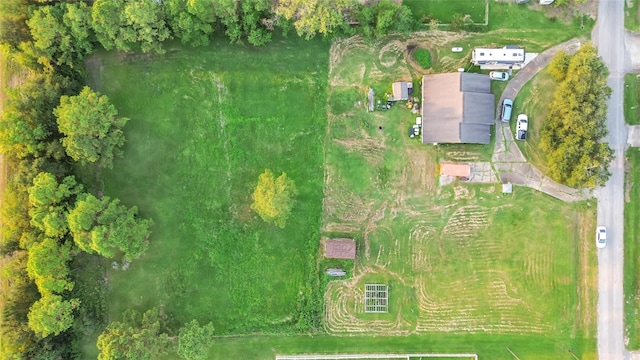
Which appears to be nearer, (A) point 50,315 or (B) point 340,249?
(A) point 50,315

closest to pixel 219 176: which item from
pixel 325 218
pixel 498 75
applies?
pixel 325 218

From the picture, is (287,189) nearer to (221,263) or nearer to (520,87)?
(221,263)

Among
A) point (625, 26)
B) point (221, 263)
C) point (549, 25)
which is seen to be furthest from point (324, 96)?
point (625, 26)

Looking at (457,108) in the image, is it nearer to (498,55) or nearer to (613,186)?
(498,55)

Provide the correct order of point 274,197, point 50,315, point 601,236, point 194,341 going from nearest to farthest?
point 50,315, point 274,197, point 194,341, point 601,236

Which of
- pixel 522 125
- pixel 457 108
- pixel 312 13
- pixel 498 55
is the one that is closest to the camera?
pixel 312 13

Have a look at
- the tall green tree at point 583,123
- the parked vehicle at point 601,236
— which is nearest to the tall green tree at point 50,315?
the tall green tree at point 583,123

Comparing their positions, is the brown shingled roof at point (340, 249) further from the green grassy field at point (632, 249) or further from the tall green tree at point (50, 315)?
the green grassy field at point (632, 249)

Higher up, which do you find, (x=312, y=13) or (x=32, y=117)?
(x=312, y=13)
